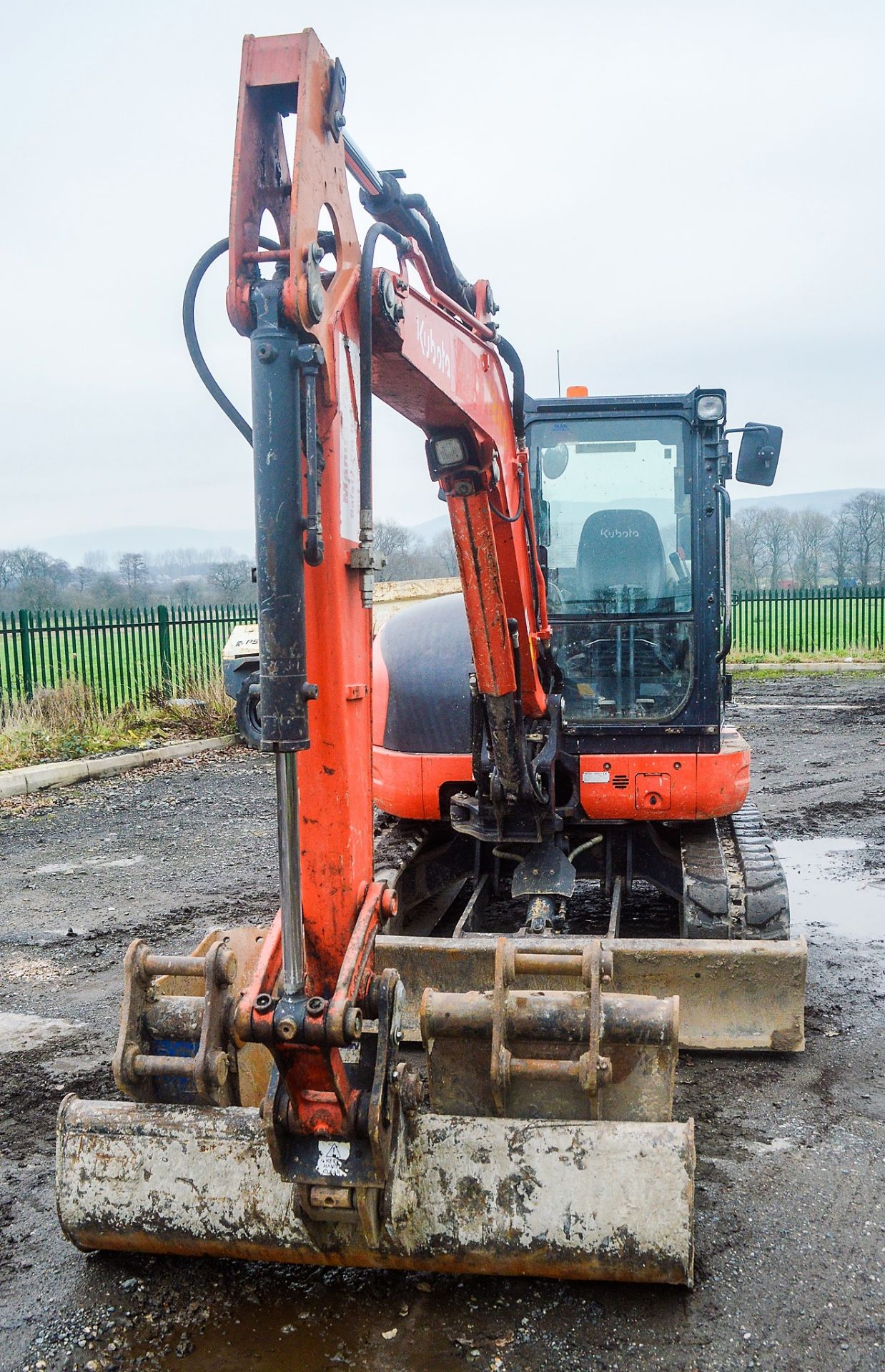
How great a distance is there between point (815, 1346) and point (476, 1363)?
0.81 metres

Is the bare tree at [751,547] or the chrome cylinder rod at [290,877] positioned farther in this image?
the bare tree at [751,547]

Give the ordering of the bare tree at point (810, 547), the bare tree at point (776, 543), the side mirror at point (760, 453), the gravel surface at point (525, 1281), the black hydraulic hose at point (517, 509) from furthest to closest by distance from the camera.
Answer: the bare tree at point (776, 543) < the bare tree at point (810, 547) < the side mirror at point (760, 453) < the black hydraulic hose at point (517, 509) < the gravel surface at point (525, 1281)

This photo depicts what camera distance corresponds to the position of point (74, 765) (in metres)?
10.9

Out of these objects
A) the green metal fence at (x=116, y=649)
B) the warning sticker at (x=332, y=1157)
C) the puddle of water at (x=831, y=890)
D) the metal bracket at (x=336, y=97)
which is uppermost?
the metal bracket at (x=336, y=97)

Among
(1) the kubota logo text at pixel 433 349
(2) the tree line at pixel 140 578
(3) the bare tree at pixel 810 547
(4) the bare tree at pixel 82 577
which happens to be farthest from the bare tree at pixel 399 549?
(1) the kubota logo text at pixel 433 349

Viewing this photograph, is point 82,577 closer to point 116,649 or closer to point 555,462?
point 116,649

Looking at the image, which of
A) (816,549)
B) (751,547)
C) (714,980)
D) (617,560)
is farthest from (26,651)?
(751,547)

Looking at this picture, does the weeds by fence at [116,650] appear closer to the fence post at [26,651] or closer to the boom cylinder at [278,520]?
the fence post at [26,651]

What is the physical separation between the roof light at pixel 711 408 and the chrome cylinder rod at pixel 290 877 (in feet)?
11.2

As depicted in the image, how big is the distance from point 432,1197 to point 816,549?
33.5 metres

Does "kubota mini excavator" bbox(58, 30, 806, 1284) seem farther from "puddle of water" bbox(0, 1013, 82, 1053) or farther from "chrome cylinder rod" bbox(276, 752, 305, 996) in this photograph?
"puddle of water" bbox(0, 1013, 82, 1053)

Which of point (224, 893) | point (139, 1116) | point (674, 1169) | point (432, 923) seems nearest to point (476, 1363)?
point (674, 1169)

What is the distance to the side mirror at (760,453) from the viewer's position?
497cm

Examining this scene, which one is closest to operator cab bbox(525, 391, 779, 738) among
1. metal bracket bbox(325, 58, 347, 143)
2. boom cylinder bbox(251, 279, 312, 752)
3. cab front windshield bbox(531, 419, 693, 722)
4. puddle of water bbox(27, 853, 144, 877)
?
cab front windshield bbox(531, 419, 693, 722)
